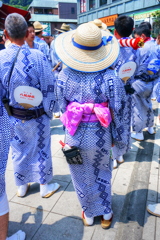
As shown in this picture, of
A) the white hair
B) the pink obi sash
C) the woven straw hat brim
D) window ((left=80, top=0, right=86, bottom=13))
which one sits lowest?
window ((left=80, top=0, right=86, bottom=13))

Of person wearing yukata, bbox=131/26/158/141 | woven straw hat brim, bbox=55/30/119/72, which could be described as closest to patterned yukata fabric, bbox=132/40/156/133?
person wearing yukata, bbox=131/26/158/141

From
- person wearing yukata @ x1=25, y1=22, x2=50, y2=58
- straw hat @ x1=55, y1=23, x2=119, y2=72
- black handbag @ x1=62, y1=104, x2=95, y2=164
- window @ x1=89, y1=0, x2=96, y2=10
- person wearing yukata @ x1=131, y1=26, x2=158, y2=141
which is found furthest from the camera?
window @ x1=89, y1=0, x2=96, y2=10

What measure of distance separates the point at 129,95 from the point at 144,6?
594 inches

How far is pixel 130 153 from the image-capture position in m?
3.41

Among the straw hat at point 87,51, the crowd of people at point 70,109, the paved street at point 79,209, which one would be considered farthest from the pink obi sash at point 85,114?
the paved street at point 79,209

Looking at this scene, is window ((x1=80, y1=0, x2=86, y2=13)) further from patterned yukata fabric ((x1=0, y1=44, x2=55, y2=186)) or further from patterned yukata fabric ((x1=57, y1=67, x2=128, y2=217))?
patterned yukata fabric ((x1=57, y1=67, x2=128, y2=217))

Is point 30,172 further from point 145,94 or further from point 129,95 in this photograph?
point 145,94

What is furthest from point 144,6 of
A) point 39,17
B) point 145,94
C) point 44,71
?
point 39,17

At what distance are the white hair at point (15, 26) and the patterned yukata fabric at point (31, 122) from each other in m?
0.11

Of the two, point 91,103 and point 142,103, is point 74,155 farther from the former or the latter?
point 142,103

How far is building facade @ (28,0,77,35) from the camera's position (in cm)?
3272

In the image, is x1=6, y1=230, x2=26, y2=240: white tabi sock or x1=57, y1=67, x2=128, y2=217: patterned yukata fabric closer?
x1=57, y1=67, x2=128, y2=217: patterned yukata fabric

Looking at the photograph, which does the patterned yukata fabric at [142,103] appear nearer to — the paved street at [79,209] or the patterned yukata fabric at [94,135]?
the paved street at [79,209]

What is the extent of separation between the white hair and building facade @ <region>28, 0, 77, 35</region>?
33440mm
